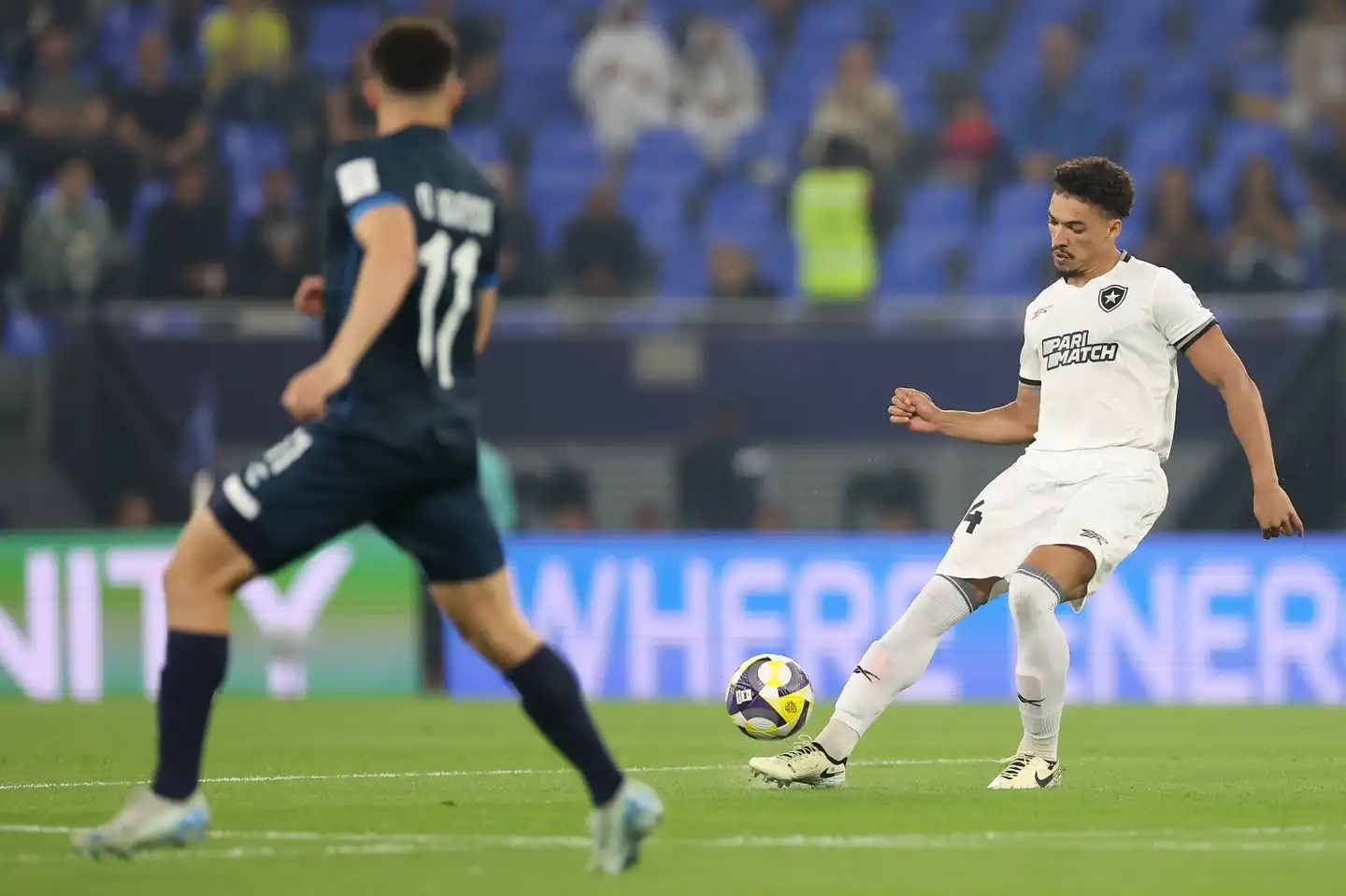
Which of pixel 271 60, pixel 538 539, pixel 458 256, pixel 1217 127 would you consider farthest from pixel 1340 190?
pixel 458 256

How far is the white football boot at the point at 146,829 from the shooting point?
600cm

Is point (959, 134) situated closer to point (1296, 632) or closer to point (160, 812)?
point (1296, 632)

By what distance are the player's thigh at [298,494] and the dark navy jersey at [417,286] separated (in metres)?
0.08

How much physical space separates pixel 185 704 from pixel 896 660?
2.96 m

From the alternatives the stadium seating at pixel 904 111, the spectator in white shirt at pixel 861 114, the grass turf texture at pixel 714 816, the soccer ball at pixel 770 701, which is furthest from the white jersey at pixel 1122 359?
the spectator in white shirt at pixel 861 114

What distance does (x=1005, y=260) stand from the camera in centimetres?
1986

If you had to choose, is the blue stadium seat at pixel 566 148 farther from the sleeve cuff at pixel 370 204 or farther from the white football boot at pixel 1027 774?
the sleeve cuff at pixel 370 204

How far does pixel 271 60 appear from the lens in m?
21.0

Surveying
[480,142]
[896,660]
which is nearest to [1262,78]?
[480,142]

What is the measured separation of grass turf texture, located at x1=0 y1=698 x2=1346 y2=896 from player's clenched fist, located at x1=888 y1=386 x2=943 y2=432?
4.17ft

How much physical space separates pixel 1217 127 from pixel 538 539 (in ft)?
28.4

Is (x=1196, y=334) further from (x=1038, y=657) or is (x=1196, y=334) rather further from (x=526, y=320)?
(x=526, y=320)

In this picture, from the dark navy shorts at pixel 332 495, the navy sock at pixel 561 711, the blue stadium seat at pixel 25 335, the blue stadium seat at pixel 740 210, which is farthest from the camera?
the blue stadium seat at pixel 740 210

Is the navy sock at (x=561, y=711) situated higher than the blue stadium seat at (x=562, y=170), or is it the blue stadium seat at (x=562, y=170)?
the blue stadium seat at (x=562, y=170)
